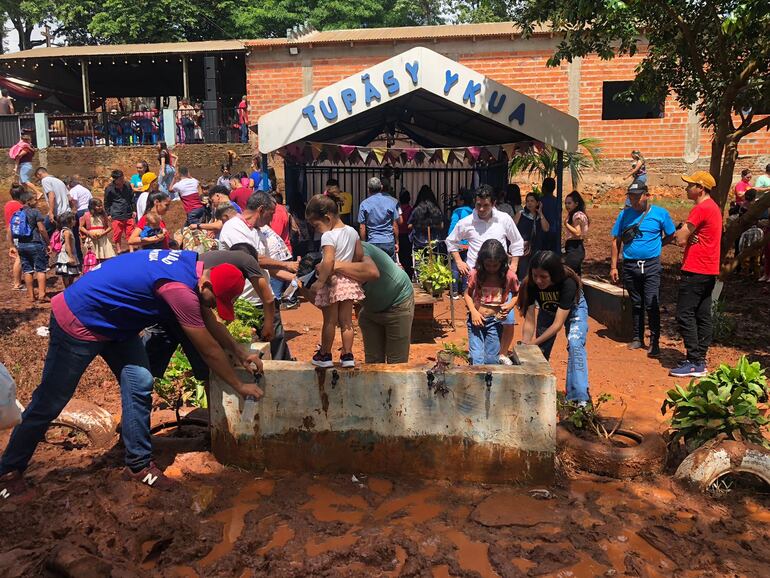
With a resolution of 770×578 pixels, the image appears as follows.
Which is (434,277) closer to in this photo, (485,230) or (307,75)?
(485,230)

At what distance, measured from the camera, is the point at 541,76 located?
1838cm

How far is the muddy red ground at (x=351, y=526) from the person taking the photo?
3662mm

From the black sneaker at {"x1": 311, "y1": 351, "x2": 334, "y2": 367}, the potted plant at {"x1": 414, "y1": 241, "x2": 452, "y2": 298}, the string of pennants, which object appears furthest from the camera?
the string of pennants

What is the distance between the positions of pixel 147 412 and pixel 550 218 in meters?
7.47

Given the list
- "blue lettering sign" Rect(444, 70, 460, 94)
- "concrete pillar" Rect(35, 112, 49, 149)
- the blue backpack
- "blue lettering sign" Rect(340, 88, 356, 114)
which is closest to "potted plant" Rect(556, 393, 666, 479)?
"blue lettering sign" Rect(444, 70, 460, 94)

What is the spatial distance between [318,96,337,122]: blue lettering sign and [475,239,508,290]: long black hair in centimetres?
540

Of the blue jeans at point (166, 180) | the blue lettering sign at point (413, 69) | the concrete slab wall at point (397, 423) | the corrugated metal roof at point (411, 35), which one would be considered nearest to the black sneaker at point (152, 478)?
the concrete slab wall at point (397, 423)

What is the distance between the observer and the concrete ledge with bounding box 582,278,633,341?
27.0 feet

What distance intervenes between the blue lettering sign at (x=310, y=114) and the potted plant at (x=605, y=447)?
650 cm

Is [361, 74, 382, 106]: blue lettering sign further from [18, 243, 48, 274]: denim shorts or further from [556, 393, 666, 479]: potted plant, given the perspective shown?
[556, 393, 666, 479]: potted plant

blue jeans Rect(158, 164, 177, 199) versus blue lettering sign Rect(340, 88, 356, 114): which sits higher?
blue lettering sign Rect(340, 88, 356, 114)

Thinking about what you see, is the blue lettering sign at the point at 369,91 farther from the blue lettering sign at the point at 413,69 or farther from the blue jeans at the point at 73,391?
the blue jeans at the point at 73,391

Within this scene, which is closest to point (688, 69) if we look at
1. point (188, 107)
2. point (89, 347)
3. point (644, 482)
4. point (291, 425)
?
point (644, 482)

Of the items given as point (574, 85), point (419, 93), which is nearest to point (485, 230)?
point (419, 93)
